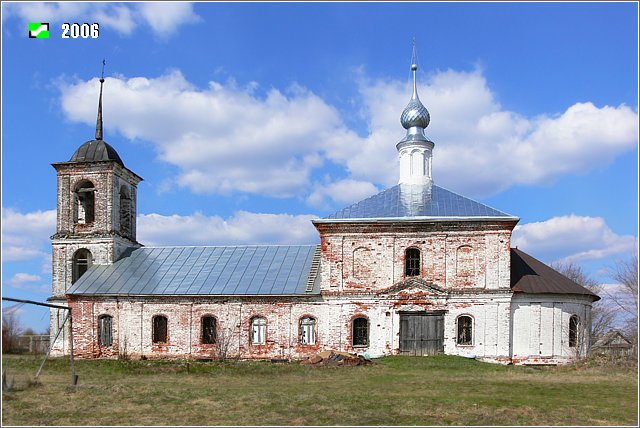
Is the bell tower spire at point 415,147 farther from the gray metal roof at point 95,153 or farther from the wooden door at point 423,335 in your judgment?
the gray metal roof at point 95,153

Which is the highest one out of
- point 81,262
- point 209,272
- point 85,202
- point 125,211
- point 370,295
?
point 85,202

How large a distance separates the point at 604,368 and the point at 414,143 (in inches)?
446

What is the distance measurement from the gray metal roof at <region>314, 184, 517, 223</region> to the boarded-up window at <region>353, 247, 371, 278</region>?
1215mm

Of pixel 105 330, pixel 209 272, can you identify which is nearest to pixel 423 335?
pixel 209 272

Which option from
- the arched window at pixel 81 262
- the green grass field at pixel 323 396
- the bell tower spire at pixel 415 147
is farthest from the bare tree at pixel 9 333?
the bell tower spire at pixel 415 147

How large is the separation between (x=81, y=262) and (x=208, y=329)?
7.32 metres

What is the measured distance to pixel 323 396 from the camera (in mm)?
13688

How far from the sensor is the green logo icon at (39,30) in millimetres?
16164

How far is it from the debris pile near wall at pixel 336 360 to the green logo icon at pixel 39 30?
12319 millimetres

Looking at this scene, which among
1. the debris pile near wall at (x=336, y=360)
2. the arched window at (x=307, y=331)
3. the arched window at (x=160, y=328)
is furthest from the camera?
the arched window at (x=160, y=328)

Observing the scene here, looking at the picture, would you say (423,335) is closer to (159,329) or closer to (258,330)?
(258,330)

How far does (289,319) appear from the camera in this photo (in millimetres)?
24844

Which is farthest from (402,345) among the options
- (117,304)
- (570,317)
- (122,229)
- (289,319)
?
(122,229)

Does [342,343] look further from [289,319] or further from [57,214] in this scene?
[57,214]
